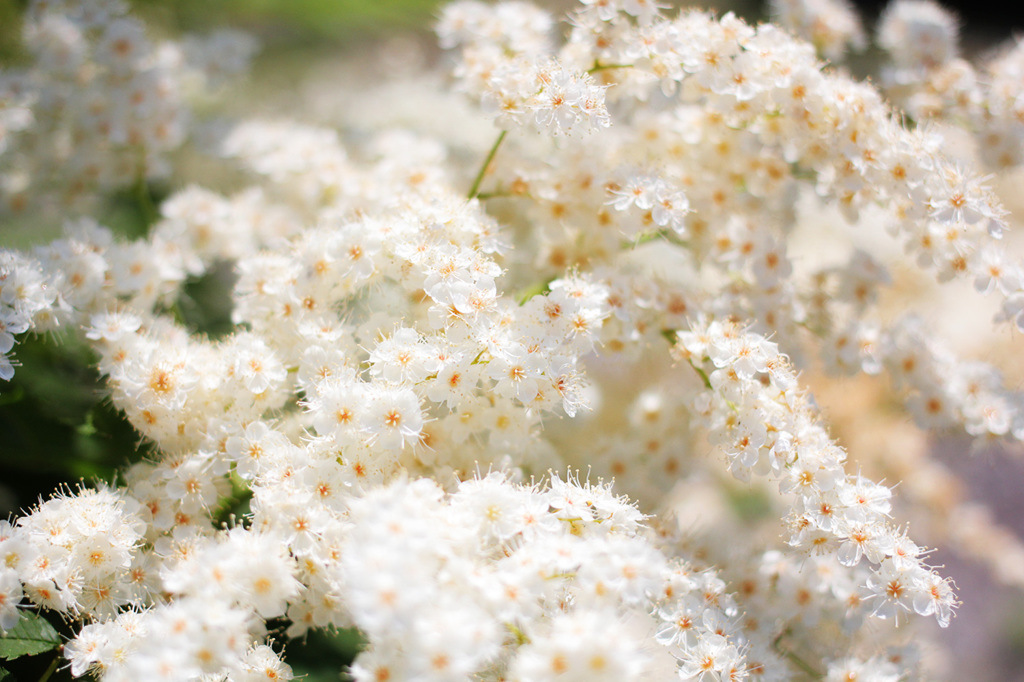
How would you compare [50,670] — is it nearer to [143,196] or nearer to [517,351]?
[517,351]

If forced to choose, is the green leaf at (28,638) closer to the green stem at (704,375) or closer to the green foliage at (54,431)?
the green foliage at (54,431)

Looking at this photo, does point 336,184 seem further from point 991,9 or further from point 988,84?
point 991,9

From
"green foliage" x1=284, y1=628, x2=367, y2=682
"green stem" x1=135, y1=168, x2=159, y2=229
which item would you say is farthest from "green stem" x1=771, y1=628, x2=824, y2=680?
"green stem" x1=135, y1=168, x2=159, y2=229

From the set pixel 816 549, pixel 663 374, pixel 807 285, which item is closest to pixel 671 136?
pixel 807 285

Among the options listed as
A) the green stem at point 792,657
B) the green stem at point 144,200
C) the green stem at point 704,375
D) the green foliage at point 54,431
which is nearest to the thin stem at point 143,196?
the green stem at point 144,200

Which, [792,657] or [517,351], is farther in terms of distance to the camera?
[792,657]

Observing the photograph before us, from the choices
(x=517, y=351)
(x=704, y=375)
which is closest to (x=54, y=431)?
(x=517, y=351)

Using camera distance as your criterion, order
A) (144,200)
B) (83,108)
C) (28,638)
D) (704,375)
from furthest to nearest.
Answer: (144,200)
(83,108)
(704,375)
(28,638)
